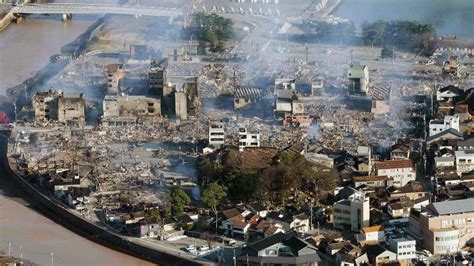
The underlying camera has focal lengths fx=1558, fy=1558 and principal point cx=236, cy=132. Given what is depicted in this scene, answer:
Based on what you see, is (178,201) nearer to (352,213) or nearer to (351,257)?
(352,213)

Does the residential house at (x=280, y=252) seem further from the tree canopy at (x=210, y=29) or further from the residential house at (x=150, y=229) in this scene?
the tree canopy at (x=210, y=29)

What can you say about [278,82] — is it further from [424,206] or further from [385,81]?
[424,206]

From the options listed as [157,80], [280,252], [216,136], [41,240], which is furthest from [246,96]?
[280,252]

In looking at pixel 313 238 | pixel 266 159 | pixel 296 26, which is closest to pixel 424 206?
pixel 313 238

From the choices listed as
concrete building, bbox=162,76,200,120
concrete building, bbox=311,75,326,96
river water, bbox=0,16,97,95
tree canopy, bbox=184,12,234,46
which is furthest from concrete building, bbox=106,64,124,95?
tree canopy, bbox=184,12,234,46

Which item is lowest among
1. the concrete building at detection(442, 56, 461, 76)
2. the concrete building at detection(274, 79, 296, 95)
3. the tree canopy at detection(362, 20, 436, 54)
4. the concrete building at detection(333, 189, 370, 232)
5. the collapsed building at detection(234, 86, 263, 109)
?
the concrete building at detection(333, 189, 370, 232)

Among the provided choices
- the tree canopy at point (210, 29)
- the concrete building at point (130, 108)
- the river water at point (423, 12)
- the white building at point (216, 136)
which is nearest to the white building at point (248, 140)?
the white building at point (216, 136)

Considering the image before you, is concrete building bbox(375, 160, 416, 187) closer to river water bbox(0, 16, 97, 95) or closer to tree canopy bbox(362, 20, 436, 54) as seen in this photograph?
tree canopy bbox(362, 20, 436, 54)
